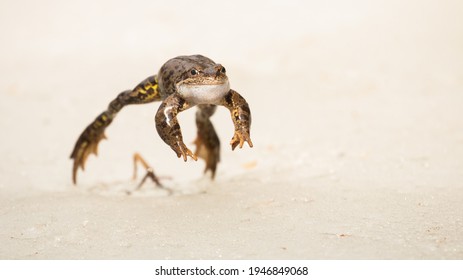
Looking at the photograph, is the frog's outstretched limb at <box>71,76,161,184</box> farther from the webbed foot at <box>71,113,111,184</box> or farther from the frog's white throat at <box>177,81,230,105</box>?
the frog's white throat at <box>177,81,230,105</box>

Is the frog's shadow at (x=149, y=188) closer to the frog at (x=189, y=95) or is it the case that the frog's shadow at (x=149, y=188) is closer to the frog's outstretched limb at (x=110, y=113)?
the frog's outstretched limb at (x=110, y=113)

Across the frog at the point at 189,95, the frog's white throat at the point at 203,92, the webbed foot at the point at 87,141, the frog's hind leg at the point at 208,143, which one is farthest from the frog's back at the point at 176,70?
the webbed foot at the point at 87,141

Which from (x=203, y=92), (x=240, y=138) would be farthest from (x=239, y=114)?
(x=203, y=92)

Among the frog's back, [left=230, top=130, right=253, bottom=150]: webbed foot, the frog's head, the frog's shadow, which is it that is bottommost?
[left=230, top=130, right=253, bottom=150]: webbed foot

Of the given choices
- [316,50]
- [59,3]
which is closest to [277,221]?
[316,50]

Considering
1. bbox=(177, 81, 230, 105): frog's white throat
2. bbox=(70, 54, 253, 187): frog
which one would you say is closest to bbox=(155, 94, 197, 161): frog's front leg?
bbox=(70, 54, 253, 187): frog
